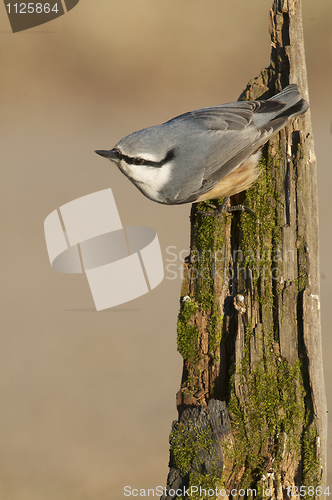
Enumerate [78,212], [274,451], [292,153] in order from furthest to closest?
[78,212], [292,153], [274,451]

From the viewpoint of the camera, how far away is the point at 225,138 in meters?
2.11

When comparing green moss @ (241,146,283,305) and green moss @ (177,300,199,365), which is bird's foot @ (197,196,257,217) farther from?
green moss @ (177,300,199,365)

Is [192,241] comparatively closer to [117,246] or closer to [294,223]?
[294,223]

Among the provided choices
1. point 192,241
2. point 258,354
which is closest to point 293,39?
point 192,241

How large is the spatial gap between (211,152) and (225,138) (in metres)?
0.11

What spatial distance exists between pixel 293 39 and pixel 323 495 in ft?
7.27

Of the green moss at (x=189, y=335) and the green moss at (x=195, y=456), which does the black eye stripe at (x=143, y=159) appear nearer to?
the green moss at (x=189, y=335)

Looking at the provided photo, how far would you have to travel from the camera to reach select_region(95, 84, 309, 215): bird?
6.61 feet

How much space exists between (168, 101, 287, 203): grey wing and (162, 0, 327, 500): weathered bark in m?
0.11

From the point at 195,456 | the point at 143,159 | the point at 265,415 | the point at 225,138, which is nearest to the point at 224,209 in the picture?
the point at 225,138

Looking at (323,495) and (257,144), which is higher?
(257,144)

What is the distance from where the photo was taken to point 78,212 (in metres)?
2.98

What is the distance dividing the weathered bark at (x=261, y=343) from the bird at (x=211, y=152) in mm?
92

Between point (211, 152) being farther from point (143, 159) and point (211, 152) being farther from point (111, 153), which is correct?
point (111, 153)
